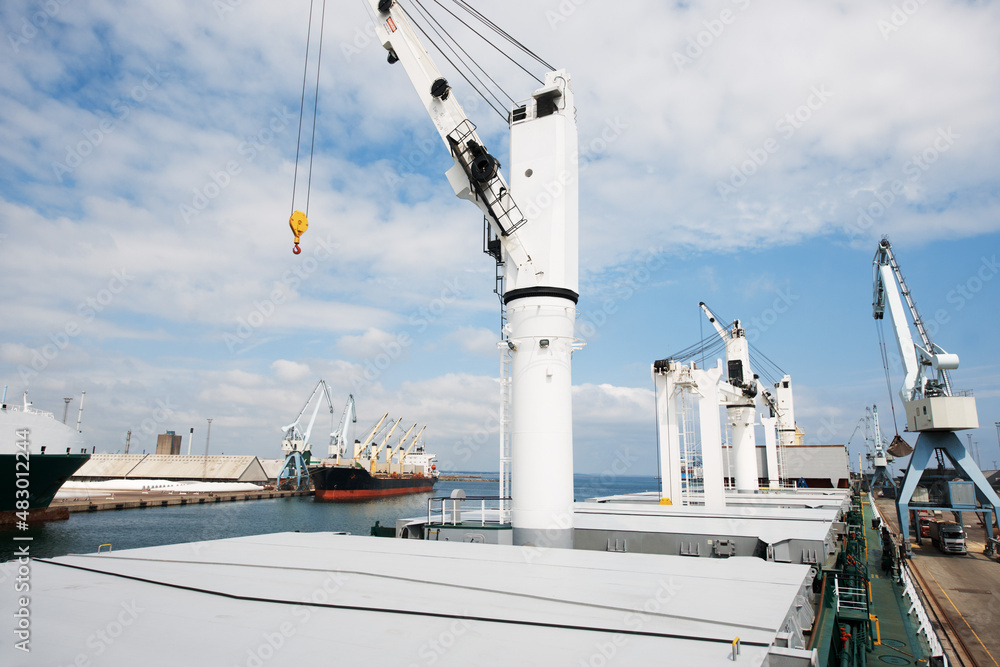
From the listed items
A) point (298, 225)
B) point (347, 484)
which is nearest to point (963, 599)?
point (298, 225)

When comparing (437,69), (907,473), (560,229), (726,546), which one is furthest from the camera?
(907,473)

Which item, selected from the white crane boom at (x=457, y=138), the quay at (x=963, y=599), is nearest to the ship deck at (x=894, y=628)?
the quay at (x=963, y=599)

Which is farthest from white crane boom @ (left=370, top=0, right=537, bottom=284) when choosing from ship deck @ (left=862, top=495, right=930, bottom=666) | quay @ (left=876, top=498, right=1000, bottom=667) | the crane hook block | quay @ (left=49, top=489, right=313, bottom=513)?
quay @ (left=49, top=489, right=313, bottom=513)

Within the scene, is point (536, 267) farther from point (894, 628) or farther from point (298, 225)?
point (894, 628)

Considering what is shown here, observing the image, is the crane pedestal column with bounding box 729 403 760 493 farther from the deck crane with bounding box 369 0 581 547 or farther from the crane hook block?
the crane hook block

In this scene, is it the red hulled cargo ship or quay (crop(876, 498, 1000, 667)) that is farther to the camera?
the red hulled cargo ship

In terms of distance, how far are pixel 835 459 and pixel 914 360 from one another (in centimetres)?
2479

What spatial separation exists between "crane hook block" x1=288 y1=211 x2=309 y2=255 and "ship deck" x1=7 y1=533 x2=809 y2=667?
8003mm

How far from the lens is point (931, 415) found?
34.2m

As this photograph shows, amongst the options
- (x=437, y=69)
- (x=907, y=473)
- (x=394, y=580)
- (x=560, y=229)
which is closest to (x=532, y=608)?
(x=394, y=580)

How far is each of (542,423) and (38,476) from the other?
190 ft

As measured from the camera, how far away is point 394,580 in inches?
325

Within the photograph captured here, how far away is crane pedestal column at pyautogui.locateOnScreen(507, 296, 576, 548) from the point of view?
13.2 meters

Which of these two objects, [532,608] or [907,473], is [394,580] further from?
[907,473]
